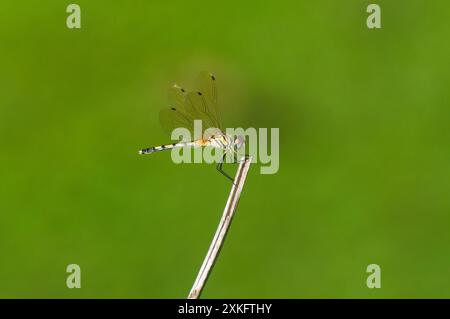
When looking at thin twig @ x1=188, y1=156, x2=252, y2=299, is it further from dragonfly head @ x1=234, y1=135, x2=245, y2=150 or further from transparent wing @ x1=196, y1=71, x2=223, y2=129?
transparent wing @ x1=196, y1=71, x2=223, y2=129

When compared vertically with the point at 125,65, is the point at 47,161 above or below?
below

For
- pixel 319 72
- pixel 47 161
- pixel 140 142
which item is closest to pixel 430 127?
pixel 319 72

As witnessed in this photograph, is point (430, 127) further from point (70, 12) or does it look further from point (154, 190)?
point (70, 12)

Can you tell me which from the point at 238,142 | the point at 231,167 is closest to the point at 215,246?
the point at 238,142

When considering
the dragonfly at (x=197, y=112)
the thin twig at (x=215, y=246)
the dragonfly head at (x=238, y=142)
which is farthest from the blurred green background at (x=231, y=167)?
the thin twig at (x=215, y=246)

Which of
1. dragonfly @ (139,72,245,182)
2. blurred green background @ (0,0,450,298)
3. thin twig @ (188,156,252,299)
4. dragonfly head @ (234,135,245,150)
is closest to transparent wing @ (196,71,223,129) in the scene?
dragonfly @ (139,72,245,182)

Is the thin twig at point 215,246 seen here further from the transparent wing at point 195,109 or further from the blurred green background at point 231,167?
the blurred green background at point 231,167

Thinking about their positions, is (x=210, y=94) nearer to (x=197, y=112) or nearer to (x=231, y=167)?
(x=197, y=112)

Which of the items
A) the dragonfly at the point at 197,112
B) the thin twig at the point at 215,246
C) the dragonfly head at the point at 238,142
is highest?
the dragonfly at the point at 197,112
